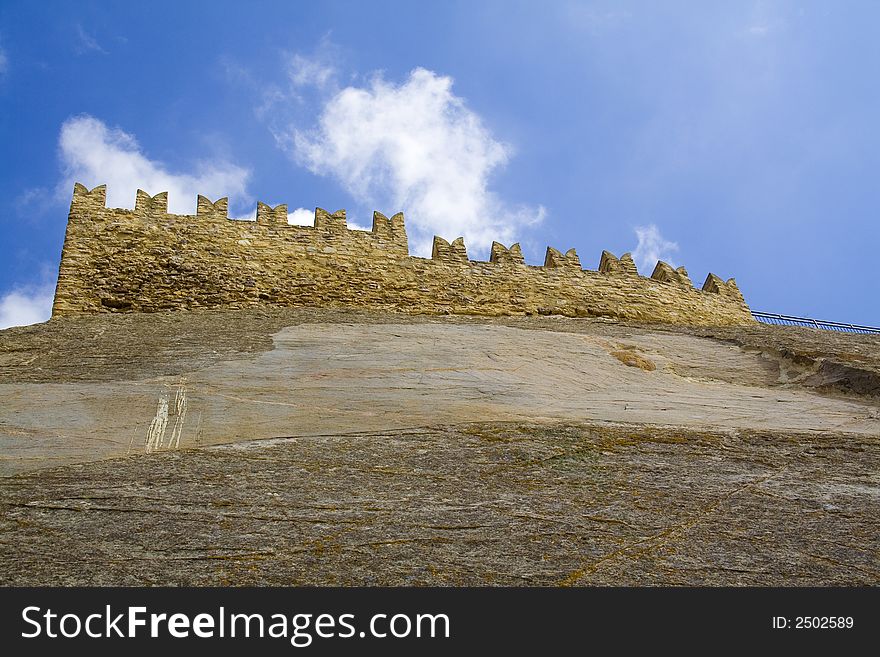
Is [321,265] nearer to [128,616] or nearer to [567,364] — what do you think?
[567,364]

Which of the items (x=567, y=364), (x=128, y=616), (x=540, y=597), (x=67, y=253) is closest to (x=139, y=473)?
(x=128, y=616)

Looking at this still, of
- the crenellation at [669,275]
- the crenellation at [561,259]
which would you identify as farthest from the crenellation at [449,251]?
the crenellation at [669,275]

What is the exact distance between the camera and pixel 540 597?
4324 mm

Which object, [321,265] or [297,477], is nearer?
[297,477]

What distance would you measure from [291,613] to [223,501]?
141 cm

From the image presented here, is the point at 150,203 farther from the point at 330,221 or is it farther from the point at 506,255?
the point at 506,255

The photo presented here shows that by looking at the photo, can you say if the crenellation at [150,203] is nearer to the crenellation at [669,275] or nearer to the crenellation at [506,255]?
the crenellation at [506,255]

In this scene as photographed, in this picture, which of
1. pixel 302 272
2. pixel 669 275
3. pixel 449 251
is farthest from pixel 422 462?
pixel 669 275

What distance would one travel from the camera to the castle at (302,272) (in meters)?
14.0

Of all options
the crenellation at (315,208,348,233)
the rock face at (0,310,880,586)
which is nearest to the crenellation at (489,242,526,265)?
the crenellation at (315,208,348,233)

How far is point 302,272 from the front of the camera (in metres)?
15.0

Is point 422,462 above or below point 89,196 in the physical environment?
below

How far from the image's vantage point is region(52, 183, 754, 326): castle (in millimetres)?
14031

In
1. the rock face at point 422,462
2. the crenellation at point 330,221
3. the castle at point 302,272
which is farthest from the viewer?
the crenellation at point 330,221
